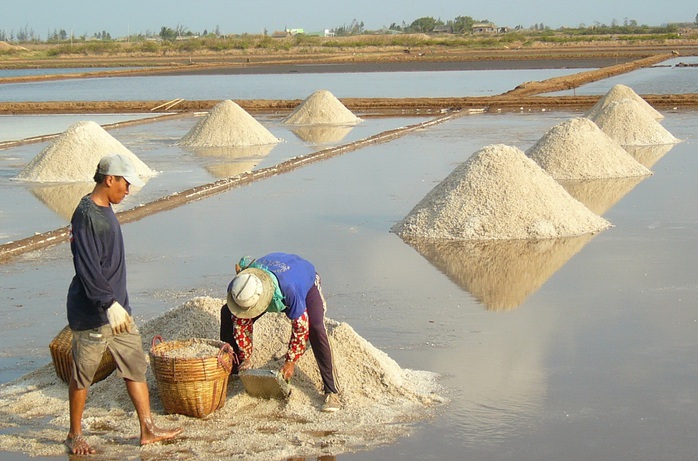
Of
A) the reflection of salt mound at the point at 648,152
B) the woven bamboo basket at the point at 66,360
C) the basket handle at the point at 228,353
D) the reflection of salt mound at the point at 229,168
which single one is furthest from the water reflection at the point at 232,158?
the basket handle at the point at 228,353

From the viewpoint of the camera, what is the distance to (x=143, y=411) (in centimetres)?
400

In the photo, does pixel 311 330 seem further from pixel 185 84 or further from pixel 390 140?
pixel 185 84

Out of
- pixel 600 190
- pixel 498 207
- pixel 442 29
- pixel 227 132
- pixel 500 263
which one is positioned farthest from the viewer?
pixel 442 29

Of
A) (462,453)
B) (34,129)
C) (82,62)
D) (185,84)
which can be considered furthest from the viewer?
(82,62)

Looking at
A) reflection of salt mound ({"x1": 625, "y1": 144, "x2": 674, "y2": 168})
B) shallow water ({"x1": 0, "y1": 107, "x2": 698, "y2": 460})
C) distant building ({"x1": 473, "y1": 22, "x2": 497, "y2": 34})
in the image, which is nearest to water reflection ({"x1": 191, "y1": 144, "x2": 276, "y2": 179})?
shallow water ({"x1": 0, "y1": 107, "x2": 698, "y2": 460})

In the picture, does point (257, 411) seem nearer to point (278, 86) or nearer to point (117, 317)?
point (117, 317)

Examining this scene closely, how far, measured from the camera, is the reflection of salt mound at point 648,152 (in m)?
12.8

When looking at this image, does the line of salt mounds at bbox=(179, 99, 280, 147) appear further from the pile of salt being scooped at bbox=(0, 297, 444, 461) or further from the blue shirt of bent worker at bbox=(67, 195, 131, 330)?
the blue shirt of bent worker at bbox=(67, 195, 131, 330)

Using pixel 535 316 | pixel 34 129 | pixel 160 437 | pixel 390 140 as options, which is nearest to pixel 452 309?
pixel 535 316

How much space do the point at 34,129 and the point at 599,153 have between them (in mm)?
12414

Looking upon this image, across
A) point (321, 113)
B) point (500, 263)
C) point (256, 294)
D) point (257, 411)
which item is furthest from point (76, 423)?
point (321, 113)

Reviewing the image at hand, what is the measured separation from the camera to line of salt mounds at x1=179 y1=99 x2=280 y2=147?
1597cm

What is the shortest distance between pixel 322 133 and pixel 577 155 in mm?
7470

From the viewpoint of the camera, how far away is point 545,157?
1120 cm
